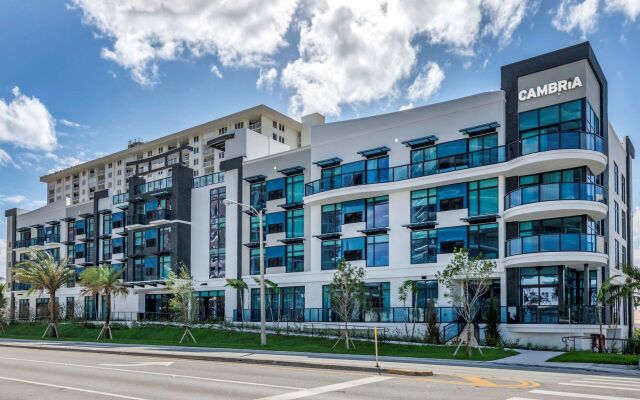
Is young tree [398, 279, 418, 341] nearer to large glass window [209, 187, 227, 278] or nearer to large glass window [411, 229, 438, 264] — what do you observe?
large glass window [411, 229, 438, 264]

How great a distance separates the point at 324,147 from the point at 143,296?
27352 mm

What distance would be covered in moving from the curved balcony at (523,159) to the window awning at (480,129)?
4.08 ft

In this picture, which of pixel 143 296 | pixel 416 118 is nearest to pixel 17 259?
pixel 143 296

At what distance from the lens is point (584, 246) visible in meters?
31.4

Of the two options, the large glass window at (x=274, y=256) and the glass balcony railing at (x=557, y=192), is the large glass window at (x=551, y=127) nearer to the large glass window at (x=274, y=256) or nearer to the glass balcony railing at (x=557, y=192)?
the glass balcony railing at (x=557, y=192)

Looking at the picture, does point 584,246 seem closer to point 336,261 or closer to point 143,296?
point 336,261

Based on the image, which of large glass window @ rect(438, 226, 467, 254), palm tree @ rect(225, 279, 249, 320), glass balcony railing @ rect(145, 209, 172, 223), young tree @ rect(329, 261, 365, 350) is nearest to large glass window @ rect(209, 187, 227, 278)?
palm tree @ rect(225, 279, 249, 320)

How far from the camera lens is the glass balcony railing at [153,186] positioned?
190 ft

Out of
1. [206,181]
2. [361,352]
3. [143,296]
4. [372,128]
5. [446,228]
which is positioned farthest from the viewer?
[143,296]

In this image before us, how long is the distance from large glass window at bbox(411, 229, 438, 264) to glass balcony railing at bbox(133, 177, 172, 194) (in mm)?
27627

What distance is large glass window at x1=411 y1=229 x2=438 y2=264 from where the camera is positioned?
3834cm

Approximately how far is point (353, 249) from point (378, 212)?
10.6 feet

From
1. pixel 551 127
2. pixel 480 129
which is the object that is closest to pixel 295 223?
pixel 480 129

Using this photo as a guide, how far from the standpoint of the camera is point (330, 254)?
144 ft
